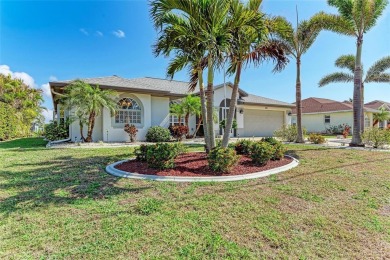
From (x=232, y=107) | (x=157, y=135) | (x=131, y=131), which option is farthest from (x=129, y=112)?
(x=232, y=107)

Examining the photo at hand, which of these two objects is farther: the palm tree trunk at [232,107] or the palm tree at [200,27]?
the palm tree trunk at [232,107]

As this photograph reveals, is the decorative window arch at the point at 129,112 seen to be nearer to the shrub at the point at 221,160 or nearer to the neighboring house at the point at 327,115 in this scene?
the shrub at the point at 221,160

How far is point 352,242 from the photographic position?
348 centimetres

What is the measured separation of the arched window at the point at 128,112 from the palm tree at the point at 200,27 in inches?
397

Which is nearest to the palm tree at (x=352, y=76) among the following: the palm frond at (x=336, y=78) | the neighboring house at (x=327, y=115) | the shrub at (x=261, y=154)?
the palm frond at (x=336, y=78)

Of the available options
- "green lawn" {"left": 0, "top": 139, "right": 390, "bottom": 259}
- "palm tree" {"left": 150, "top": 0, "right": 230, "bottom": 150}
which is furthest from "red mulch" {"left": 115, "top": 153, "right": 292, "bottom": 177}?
"palm tree" {"left": 150, "top": 0, "right": 230, "bottom": 150}

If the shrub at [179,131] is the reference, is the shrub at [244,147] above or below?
below

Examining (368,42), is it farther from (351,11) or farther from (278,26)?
(278,26)

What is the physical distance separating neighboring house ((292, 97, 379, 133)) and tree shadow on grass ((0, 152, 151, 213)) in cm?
3313

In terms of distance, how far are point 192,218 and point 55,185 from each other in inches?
157

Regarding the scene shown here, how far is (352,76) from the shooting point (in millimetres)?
21344

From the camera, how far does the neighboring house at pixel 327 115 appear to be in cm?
3166

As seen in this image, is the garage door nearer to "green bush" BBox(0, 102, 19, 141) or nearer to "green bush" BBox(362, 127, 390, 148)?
"green bush" BBox(362, 127, 390, 148)

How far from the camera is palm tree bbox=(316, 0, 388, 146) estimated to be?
1357 centimetres
